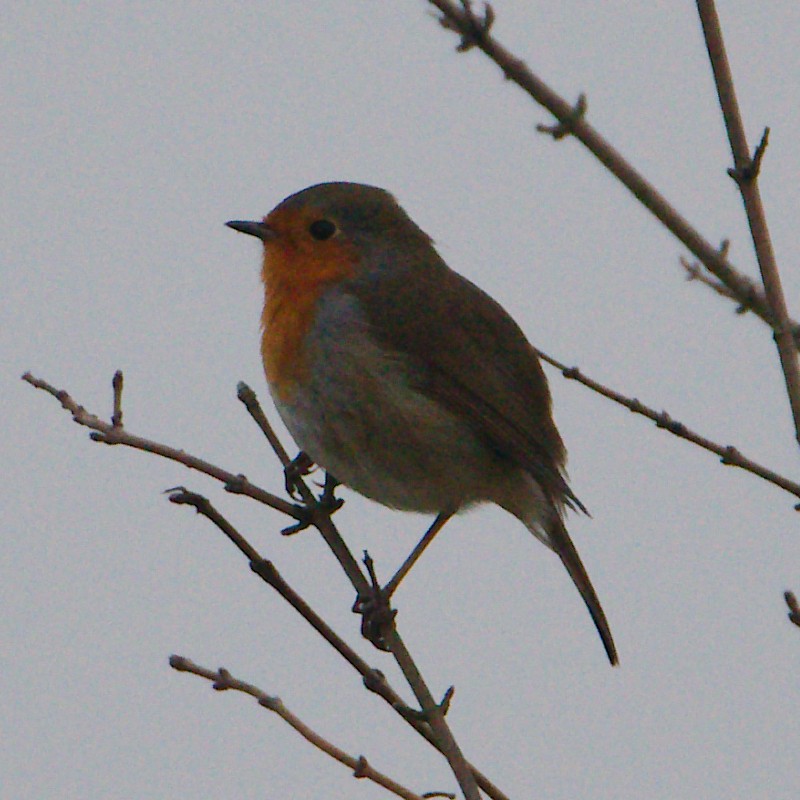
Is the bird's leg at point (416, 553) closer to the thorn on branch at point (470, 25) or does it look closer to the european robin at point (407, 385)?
the european robin at point (407, 385)

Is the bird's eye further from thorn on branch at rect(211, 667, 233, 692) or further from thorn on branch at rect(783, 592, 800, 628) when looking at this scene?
thorn on branch at rect(783, 592, 800, 628)

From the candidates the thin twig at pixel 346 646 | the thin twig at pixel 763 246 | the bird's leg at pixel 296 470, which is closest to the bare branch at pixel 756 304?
the thin twig at pixel 763 246

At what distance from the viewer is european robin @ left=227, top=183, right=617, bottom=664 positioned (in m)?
5.01

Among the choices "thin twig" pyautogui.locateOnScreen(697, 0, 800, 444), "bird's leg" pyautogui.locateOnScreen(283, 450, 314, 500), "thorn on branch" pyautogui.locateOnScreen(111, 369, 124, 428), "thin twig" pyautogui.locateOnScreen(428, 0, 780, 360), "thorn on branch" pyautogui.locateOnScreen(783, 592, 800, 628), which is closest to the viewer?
"thin twig" pyautogui.locateOnScreen(428, 0, 780, 360)

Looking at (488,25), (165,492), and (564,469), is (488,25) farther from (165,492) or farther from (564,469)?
(564,469)

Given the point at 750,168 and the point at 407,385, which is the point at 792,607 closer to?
the point at 750,168

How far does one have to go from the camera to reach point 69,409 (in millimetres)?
3697

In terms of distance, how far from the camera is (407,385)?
5.13 metres

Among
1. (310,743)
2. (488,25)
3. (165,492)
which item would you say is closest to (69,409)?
(165,492)

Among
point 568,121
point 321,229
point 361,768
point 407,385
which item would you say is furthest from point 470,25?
point 321,229

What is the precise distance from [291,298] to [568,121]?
321 centimetres

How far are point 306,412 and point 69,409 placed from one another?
137 centimetres

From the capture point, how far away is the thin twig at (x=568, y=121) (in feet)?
7.13

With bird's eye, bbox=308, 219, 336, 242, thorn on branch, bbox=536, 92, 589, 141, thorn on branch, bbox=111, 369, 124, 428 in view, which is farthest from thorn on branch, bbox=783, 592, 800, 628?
bird's eye, bbox=308, 219, 336, 242
